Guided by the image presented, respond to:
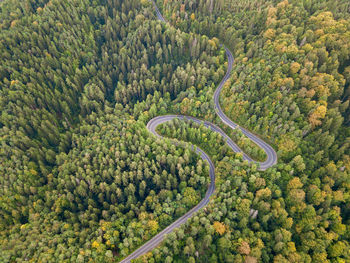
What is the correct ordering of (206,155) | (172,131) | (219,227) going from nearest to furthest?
(219,227) < (206,155) < (172,131)

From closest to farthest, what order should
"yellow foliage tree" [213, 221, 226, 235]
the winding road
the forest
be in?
"yellow foliage tree" [213, 221, 226, 235], the forest, the winding road

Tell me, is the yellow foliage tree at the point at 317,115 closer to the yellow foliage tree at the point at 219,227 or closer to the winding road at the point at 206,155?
the winding road at the point at 206,155

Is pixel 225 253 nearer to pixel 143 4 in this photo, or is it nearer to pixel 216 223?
pixel 216 223

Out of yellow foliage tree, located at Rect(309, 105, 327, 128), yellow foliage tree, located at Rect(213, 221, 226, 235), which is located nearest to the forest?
yellow foliage tree, located at Rect(309, 105, 327, 128)

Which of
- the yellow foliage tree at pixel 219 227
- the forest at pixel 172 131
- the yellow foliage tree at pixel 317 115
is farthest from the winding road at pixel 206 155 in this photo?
the yellow foliage tree at pixel 317 115

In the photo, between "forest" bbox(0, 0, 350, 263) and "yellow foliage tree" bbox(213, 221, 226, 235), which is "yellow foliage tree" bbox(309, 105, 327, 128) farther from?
"yellow foliage tree" bbox(213, 221, 226, 235)

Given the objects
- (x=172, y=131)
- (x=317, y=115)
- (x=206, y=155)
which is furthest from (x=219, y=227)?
(x=317, y=115)

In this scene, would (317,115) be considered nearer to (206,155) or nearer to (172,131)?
(206,155)

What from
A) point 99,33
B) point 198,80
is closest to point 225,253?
point 198,80
